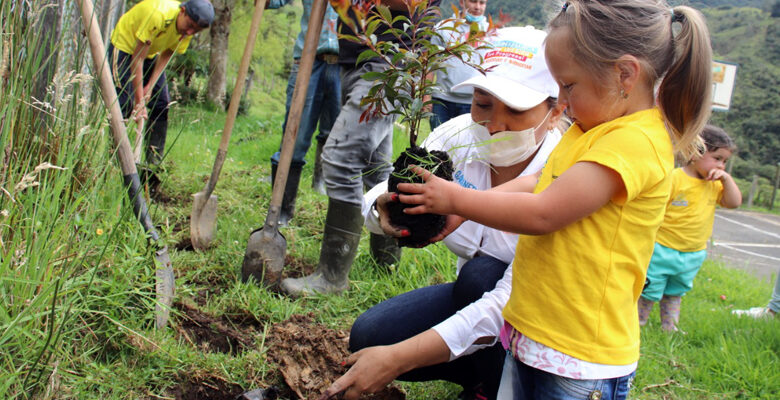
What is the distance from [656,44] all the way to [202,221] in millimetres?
2534

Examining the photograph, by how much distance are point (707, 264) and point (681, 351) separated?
3237mm

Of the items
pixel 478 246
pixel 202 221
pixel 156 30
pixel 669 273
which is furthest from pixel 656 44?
pixel 156 30

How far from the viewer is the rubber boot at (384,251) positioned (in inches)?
121

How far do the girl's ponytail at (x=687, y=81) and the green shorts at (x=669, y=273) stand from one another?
247cm

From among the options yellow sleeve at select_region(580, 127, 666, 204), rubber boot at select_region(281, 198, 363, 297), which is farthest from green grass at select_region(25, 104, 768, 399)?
yellow sleeve at select_region(580, 127, 666, 204)

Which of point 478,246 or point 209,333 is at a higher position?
point 478,246

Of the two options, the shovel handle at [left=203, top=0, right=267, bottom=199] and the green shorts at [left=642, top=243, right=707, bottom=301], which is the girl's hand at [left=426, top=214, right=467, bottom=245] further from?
the green shorts at [left=642, top=243, right=707, bottom=301]

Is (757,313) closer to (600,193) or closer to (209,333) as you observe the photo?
(600,193)

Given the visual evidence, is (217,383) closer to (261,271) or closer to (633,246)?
(261,271)

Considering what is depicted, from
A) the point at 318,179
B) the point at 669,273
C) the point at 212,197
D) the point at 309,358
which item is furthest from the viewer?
the point at 318,179

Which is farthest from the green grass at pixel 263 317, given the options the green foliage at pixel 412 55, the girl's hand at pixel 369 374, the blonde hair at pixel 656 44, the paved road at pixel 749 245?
the paved road at pixel 749 245

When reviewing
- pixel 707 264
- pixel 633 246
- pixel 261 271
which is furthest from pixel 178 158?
pixel 707 264

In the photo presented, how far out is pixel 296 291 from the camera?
2.71m

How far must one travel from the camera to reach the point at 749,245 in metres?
13.1
